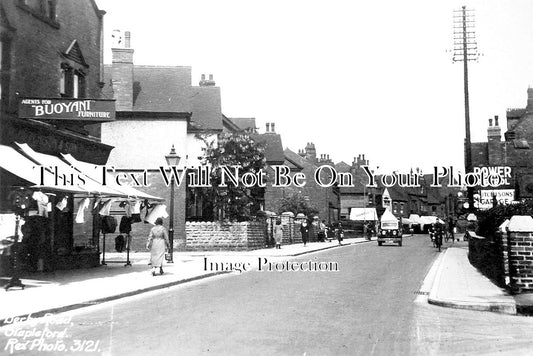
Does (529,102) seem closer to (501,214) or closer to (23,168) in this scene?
(501,214)

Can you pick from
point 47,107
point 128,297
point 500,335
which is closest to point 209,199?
point 47,107

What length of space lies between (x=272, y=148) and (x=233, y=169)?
1019 inches

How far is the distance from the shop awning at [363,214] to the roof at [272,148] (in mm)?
17037

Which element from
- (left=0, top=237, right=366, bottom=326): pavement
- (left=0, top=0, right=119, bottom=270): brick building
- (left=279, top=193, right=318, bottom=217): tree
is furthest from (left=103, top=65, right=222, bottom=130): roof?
(left=0, top=237, right=366, bottom=326): pavement

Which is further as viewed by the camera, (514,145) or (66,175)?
(514,145)

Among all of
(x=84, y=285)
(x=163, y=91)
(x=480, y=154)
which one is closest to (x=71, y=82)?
(x=84, y=285)

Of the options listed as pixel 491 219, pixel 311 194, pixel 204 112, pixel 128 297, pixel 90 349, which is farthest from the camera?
pixel 311 194

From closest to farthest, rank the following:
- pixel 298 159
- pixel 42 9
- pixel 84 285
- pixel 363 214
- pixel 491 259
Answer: pixel 84 285, pixel 491 259, pixel 42 9, pixel 298 159, pixel 363 214

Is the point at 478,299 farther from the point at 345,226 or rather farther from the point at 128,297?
the point at 345,226

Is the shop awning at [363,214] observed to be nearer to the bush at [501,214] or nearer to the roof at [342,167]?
the roof at [342,167]

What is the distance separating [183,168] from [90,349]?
2748cm

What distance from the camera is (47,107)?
52.0 ft

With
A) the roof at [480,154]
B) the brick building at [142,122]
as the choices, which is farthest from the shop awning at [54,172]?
the roof at [480,154]

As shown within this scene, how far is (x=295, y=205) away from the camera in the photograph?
55.1 metres
